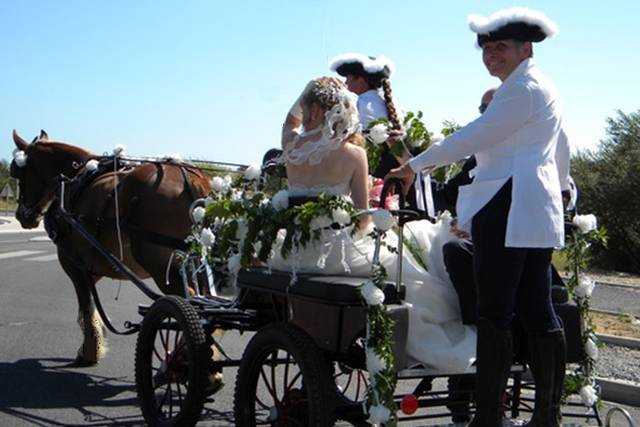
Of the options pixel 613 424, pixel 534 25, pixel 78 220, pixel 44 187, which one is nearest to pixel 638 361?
pixel 613 424

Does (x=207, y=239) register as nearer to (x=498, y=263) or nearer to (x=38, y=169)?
(x=498, y=263)

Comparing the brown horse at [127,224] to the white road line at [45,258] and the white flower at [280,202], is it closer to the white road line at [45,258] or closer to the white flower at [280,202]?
the white flower at [280,202]

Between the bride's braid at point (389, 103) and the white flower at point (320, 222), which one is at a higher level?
the bride's braid at point (389, 103)

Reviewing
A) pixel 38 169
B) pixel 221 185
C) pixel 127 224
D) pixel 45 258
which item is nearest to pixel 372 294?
pixel 221 185

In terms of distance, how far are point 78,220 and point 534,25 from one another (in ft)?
16.6

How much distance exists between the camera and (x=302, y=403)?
394 cm

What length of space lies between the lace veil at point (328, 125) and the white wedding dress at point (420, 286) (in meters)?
0.26

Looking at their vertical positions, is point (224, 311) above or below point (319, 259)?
below

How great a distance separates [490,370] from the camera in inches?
135

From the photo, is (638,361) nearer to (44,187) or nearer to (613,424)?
(613,424)

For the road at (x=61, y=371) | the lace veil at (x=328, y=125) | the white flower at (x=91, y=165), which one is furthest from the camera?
the white flower at (x=91, y=165)

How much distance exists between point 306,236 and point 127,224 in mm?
3458

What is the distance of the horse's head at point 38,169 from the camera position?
8231 millimetres

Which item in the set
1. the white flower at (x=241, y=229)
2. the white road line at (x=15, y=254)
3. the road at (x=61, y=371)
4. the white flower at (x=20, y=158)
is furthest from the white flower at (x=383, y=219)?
the white road line at (x=15, y=254)
